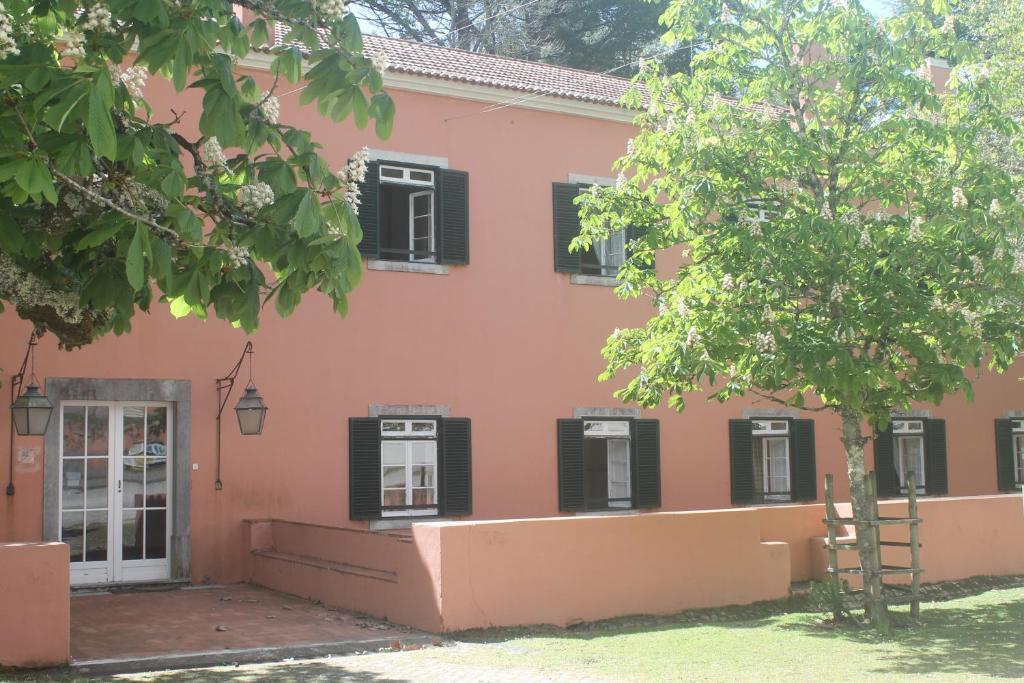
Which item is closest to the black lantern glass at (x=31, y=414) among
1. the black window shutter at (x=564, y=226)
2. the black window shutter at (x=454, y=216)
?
the black window shutter at (x=454, y=216)

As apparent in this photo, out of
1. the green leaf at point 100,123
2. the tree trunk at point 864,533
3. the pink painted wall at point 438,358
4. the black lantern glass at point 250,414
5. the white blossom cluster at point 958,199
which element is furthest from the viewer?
the pink painted wall at point 438,358

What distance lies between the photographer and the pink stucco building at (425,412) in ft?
44.1

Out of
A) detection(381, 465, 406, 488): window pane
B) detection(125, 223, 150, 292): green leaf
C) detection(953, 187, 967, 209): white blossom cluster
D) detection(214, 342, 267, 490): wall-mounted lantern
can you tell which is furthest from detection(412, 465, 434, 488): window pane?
detection(125, 223, 150, 292): green leaf

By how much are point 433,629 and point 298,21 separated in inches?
249

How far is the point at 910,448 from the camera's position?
2025cm

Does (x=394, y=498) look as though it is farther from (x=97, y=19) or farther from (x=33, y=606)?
(x=97, y=19)

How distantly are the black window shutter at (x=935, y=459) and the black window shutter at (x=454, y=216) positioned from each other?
9.10 m

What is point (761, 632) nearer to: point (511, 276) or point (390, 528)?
point (390, 528)

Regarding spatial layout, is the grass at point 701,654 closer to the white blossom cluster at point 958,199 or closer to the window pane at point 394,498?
the white blossom cluster at point 958,199

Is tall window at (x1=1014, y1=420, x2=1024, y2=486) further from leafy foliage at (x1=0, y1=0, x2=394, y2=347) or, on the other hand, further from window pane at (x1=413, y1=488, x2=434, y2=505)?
leafy foliage at (x1=0, y1=0, x2=394, y2=347)

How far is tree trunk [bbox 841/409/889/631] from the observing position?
1133 cm

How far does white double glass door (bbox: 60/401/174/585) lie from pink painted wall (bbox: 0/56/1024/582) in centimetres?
38

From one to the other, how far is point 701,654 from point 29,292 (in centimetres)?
620

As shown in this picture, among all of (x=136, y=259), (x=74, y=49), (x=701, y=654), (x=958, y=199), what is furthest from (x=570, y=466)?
(x=136, y=259)
